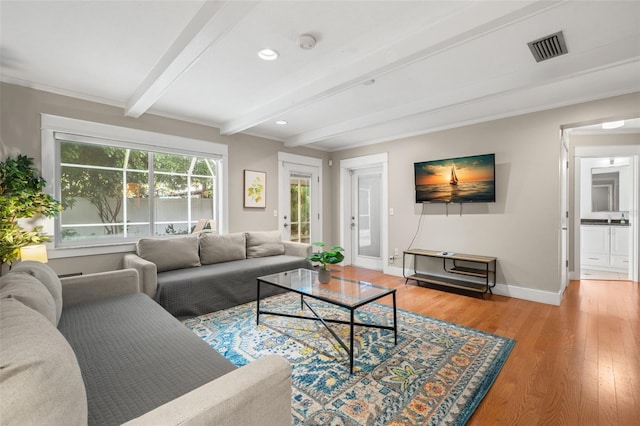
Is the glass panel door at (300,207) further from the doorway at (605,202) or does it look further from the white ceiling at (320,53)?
the doorway at (605,202)

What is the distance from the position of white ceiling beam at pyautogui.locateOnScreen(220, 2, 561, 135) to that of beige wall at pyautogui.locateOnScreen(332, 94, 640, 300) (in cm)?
238

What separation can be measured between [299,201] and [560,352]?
413cm

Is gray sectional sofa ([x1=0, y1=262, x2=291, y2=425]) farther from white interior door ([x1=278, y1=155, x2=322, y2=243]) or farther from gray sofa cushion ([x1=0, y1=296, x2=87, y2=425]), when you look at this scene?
white interior door ([x1=278, y1=155, x2=322, y2=243])

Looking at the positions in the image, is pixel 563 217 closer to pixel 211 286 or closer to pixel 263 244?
pixel 263 244

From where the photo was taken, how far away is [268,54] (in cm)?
238


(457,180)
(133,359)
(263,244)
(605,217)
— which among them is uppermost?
(457,180)

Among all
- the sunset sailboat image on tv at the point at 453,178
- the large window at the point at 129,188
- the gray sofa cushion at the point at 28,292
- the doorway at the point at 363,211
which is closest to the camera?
the gray sofa cushion at the point at 28,292

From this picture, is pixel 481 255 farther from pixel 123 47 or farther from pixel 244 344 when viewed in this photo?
pixel 123 47

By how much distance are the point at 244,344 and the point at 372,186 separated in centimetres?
388

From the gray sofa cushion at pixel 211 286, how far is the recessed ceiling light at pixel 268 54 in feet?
7.40

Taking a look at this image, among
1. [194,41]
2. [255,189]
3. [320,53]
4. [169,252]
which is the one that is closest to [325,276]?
[169,252]

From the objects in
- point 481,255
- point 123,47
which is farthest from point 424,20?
point 481,255

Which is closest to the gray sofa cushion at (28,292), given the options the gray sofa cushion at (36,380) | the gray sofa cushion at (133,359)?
the gray sofa cushion at (133,359)

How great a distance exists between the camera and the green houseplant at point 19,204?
2.45 m
